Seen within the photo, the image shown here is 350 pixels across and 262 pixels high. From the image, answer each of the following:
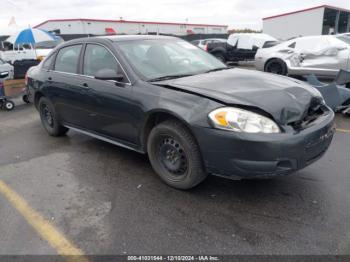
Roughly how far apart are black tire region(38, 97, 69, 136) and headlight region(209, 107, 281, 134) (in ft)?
10.9

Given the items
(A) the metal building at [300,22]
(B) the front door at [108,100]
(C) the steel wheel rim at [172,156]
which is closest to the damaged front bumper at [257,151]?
(C) the steel wheel rim at [172,156]

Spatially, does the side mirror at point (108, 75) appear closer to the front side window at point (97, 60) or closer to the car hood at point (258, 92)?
the front side window at point (97, 60)

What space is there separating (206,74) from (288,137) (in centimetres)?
145

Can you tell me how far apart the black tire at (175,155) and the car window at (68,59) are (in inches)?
74.4

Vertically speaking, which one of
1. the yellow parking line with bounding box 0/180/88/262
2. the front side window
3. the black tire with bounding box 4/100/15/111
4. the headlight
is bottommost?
the black tire with bounding box 4/100/15/111

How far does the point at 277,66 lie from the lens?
10.7 meters

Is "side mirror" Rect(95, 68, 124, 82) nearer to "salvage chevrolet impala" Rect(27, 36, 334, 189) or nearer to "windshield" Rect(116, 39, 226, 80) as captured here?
"salvage chevrolet impala" Rect(27, 36, 334, 189)

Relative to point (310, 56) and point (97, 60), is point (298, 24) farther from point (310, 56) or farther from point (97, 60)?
point (97, 60)

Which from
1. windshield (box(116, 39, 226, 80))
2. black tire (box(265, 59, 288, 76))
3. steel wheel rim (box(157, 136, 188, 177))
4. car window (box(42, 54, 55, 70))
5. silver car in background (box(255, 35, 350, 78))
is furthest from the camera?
black tire (box(265, 59, 288, 76))

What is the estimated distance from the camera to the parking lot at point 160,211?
268 centimetres

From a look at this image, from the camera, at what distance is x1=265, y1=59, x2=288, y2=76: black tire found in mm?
10417

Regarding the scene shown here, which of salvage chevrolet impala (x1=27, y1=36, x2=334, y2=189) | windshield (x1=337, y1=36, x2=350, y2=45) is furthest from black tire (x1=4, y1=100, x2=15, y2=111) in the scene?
windshield (x1=337, y1=36, x2=350, y2=45)

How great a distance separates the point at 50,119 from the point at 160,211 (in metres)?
3.35

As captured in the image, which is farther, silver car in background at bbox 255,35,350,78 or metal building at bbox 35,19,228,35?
metal building at bbox 35,19,228,35
